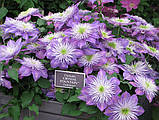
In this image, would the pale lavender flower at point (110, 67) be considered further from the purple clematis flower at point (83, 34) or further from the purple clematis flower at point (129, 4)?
the purple clematis flower at point (129, 4)

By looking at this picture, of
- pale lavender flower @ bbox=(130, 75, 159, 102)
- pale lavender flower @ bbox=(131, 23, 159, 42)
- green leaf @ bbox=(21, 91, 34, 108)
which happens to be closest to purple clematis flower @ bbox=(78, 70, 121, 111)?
pale lavender flower @ bbox=(130, 75, 159, 102)

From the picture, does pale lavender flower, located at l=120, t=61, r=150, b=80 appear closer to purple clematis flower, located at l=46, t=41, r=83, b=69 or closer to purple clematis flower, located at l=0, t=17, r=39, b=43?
purple clematis flower, located at l=46, t=41, r=83, b=69

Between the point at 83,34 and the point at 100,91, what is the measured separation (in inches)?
9.3

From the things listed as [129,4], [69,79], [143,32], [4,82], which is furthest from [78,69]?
[129,4]

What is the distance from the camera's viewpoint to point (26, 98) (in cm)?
95

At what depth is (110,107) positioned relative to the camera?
32.9 inches

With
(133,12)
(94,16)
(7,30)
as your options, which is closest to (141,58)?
(94,16)

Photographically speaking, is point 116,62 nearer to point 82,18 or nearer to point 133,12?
point 82,18

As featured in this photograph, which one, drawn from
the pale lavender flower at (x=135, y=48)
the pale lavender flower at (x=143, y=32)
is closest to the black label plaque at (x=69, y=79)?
the pale lavender flower at (x=135, y=48)

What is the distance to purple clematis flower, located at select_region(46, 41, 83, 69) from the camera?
92 centimetres

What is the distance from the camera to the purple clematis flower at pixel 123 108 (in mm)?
832

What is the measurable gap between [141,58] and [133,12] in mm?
958

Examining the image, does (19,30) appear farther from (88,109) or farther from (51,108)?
(88,109)

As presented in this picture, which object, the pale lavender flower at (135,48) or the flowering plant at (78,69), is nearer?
the flowering plant at (78,69)
